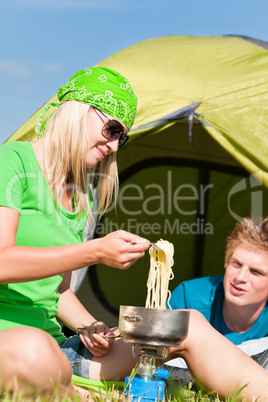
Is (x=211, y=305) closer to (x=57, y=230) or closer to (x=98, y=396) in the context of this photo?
(x=98, y=396)

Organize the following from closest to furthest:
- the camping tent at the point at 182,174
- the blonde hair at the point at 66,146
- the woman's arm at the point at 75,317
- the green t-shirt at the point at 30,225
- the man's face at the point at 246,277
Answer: the green t-shirt at the point at 30,225 → the blonde hair at the point at 66,146 → the woman's arm at the point at 75,317 → the man's face at the point at 246,277 → the camping tent at the point at 182,174

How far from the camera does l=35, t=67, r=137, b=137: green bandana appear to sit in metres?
1.87

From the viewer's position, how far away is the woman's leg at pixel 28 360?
1.47 m

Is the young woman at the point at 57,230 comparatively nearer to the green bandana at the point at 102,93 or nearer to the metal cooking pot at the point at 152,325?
the green bandana at the point at 102,93

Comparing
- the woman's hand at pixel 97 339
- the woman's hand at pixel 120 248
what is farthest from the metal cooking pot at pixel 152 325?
the woman's hand at pixel 97 339

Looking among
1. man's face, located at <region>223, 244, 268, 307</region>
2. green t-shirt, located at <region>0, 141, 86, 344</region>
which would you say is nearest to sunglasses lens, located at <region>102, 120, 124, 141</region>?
green t-shirt, located at <region>0, 141, 86, 344</region>

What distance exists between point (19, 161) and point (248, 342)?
1.27 meters

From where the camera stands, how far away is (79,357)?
1.91 meters

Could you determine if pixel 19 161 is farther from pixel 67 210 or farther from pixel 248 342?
pixel 248 342

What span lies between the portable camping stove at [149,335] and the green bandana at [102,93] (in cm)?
69

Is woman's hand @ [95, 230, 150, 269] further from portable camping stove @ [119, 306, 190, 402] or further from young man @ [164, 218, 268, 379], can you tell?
young man @ [164, 218, 268, 379]

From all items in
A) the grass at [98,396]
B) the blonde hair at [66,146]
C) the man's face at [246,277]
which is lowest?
the grass at [98,396]

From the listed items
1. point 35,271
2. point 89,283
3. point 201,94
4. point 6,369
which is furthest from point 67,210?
point 89,283

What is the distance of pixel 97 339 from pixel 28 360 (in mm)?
370
